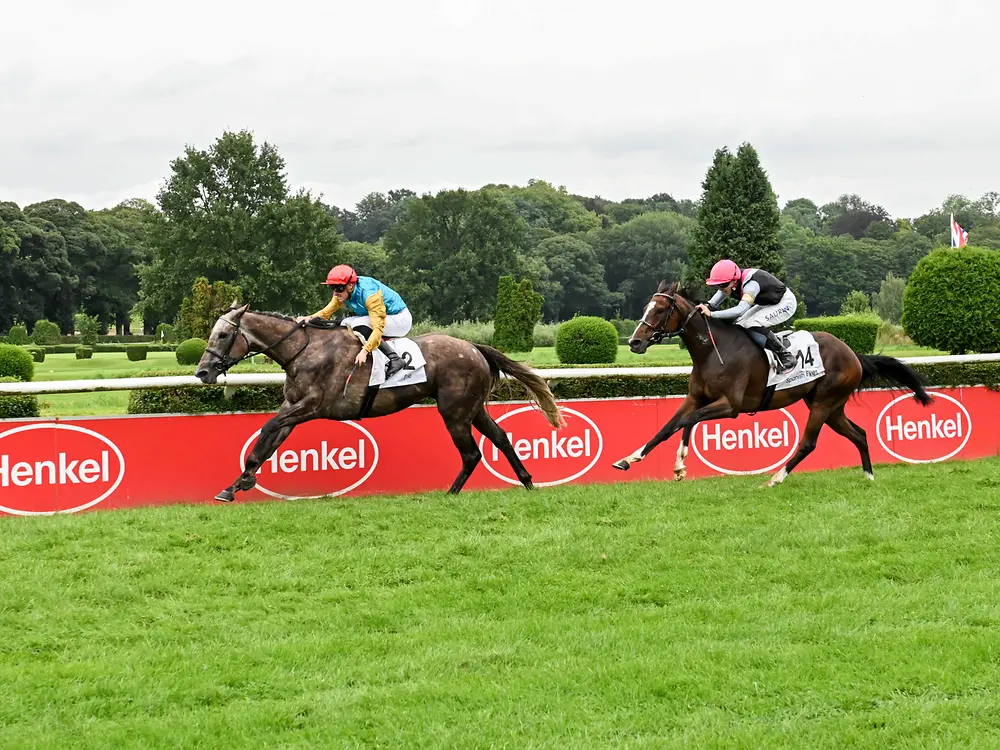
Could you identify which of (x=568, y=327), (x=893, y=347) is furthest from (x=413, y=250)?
(x=568, y=327)

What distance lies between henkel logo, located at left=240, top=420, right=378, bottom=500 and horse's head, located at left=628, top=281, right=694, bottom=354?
2.68 m

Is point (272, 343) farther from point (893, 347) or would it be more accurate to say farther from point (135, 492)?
point (893, 347)

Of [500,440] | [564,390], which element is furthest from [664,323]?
[500,440]

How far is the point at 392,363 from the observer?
917cm

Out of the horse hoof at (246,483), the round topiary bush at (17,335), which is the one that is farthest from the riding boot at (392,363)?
the round topiary bush at (17,335)

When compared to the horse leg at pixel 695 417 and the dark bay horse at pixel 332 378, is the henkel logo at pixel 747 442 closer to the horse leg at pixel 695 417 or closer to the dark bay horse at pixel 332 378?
the horse leg at pixel 695 417

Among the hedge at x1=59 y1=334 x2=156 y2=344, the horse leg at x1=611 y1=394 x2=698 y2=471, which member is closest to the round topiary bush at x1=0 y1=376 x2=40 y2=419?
the horse leg at x1=611 y1=394 x2=698 y2=471

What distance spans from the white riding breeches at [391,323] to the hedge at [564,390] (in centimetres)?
105

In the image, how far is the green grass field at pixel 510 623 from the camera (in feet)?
13.8

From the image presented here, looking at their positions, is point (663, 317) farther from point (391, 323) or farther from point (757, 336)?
point (391, 323)

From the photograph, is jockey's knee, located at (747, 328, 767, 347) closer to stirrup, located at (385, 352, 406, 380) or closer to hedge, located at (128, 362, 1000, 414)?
hedge, located at (128, 362, 1000, 414)

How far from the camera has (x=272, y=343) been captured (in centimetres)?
918

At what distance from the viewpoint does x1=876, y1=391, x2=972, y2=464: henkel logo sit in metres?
12.2

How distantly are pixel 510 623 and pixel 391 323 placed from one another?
14.2ft
